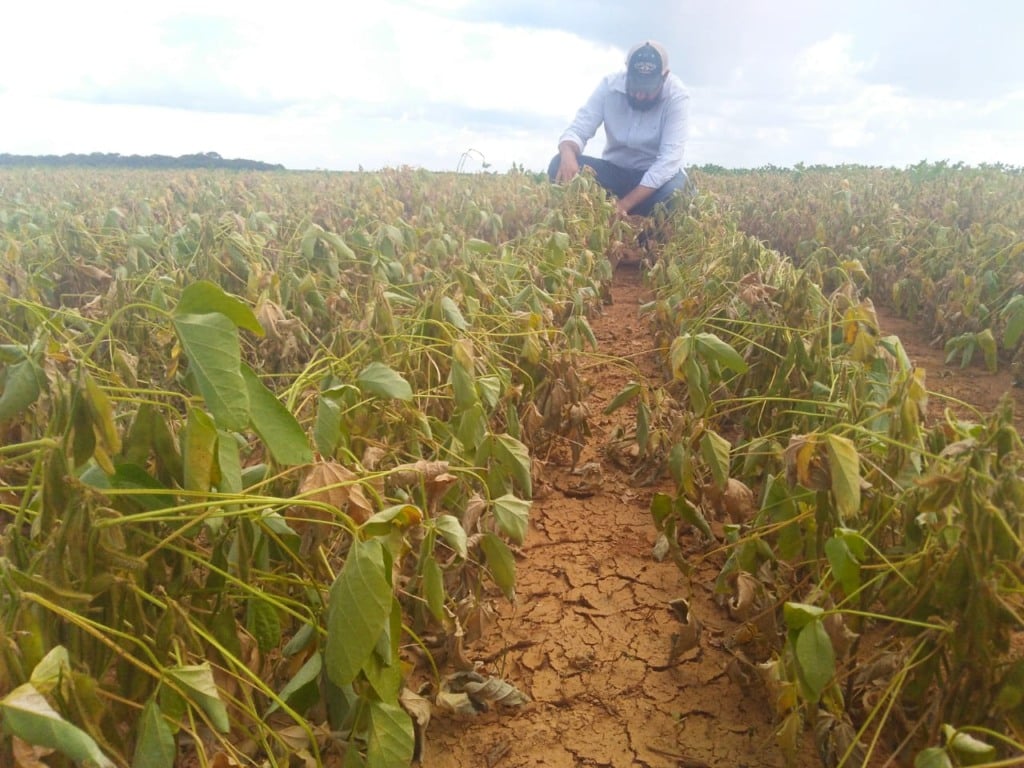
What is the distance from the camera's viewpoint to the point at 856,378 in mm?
1783

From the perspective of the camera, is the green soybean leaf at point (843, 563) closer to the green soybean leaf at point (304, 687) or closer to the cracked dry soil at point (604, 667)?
the cracked dry soil at point (604, 667)

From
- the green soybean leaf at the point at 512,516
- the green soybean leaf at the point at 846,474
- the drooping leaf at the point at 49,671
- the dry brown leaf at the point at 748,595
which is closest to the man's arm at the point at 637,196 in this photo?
the dry brown leaf at the point at 748,595

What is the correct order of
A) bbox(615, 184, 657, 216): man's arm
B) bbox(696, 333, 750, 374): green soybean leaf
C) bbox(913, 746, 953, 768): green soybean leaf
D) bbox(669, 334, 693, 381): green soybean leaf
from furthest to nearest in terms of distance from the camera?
bbox(615, 184, 657, 216): man's arm
bbox(669, 334, 693, 381): green soybean leaf
bbox(696, 333, 750, 374): green soybean leaf
bbox(913, 746, 953, 768): green soybean leaf

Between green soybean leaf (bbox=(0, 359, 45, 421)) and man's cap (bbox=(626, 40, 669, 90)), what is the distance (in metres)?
6.36

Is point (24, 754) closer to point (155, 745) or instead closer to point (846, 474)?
point (155, 745)

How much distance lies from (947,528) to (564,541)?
112cm

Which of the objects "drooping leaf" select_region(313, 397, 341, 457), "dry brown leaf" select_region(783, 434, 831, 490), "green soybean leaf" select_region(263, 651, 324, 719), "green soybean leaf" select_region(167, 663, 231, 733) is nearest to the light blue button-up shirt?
"dry brown leaf" select_region(783, 434, 831, 490)

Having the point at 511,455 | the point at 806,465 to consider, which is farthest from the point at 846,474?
the point at 511,455

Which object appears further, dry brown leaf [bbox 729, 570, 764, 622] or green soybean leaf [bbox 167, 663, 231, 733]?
dry brown leaf [bbox 729, 570, 764, 622]

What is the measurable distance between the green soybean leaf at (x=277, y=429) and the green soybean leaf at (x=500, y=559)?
569 mm

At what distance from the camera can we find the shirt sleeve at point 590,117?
7109 millimetres

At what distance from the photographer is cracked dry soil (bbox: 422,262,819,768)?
1.45m

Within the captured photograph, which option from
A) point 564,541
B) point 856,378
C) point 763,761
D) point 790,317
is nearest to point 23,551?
point 763,761

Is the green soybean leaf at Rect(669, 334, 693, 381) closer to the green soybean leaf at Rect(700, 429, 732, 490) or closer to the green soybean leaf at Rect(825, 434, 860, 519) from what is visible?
the green soybean leaf at Rect(700, 429, 732, 490)
